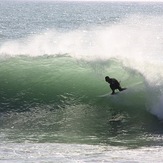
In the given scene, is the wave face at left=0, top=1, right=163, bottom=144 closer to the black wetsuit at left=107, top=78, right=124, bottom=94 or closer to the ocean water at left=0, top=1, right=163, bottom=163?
the ocean water at left=0, top=1, right=163, bottom=163

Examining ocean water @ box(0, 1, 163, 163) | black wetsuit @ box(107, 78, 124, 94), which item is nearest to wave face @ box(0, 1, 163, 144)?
ocean water @ box(0, 1, 163, 163)

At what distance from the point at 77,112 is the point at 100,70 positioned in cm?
421

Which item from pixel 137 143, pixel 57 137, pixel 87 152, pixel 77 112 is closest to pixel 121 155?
pixel 87 152

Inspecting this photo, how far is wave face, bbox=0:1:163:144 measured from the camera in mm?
13055

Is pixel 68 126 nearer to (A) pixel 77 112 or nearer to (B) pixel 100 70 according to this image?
(A) pixel 77 112

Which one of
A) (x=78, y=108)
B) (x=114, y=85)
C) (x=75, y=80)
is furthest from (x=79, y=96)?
(x=75, y=80)

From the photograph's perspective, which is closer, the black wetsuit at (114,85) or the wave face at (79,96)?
the wave face at (79,96)

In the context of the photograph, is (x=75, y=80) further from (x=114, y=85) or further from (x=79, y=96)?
(x=114, y=85)

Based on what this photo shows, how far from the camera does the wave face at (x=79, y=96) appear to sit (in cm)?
1305

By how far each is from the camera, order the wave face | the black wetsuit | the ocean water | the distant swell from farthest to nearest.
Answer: the distant swell
the black wetsuit
the wave face
the ocean water

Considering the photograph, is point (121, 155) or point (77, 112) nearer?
point (121, 155)

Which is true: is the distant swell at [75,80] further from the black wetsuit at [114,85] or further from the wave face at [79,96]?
the black wetsuit at [114,85]

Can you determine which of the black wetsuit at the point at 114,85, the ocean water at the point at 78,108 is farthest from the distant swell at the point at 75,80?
the black wetsuit at the point at 114,85

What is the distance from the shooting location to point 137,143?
11.4 m
